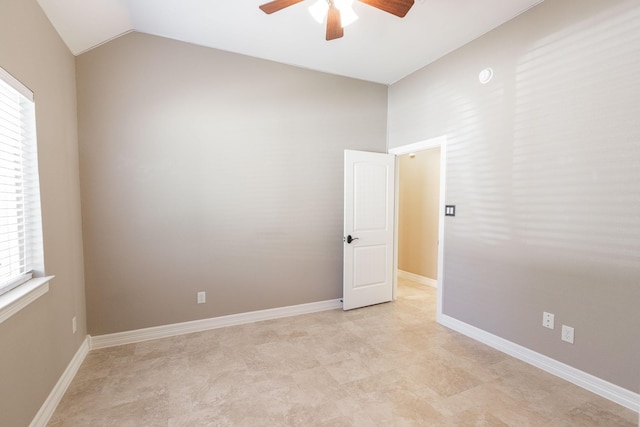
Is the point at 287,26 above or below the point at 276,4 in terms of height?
above

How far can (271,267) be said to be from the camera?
11.0ft

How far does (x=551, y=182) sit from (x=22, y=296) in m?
3.57

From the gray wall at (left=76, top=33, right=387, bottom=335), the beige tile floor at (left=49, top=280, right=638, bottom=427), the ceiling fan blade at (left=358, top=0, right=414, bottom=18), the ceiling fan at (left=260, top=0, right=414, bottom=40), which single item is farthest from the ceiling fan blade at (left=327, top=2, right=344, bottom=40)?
the beige tile floor at (left=49, top=280, right=638, bottom=427)

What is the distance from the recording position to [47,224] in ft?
6.28

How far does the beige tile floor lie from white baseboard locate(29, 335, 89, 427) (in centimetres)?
5

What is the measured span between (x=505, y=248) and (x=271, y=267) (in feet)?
7.91

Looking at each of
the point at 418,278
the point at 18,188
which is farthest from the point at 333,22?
the point at 418,278

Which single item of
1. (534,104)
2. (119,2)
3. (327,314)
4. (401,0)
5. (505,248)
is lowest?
(327,314)

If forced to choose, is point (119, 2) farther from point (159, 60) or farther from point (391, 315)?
point (391, 315)

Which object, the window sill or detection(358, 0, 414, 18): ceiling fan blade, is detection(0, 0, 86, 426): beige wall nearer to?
the window sill

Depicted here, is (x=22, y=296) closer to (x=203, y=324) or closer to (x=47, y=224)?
(x=47, y=224)

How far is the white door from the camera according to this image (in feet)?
11.7

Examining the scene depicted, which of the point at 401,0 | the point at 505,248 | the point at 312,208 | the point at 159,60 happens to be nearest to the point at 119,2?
the point at 159,60

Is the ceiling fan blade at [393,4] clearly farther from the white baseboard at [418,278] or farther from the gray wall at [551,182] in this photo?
the white baseboard at [418,278]
